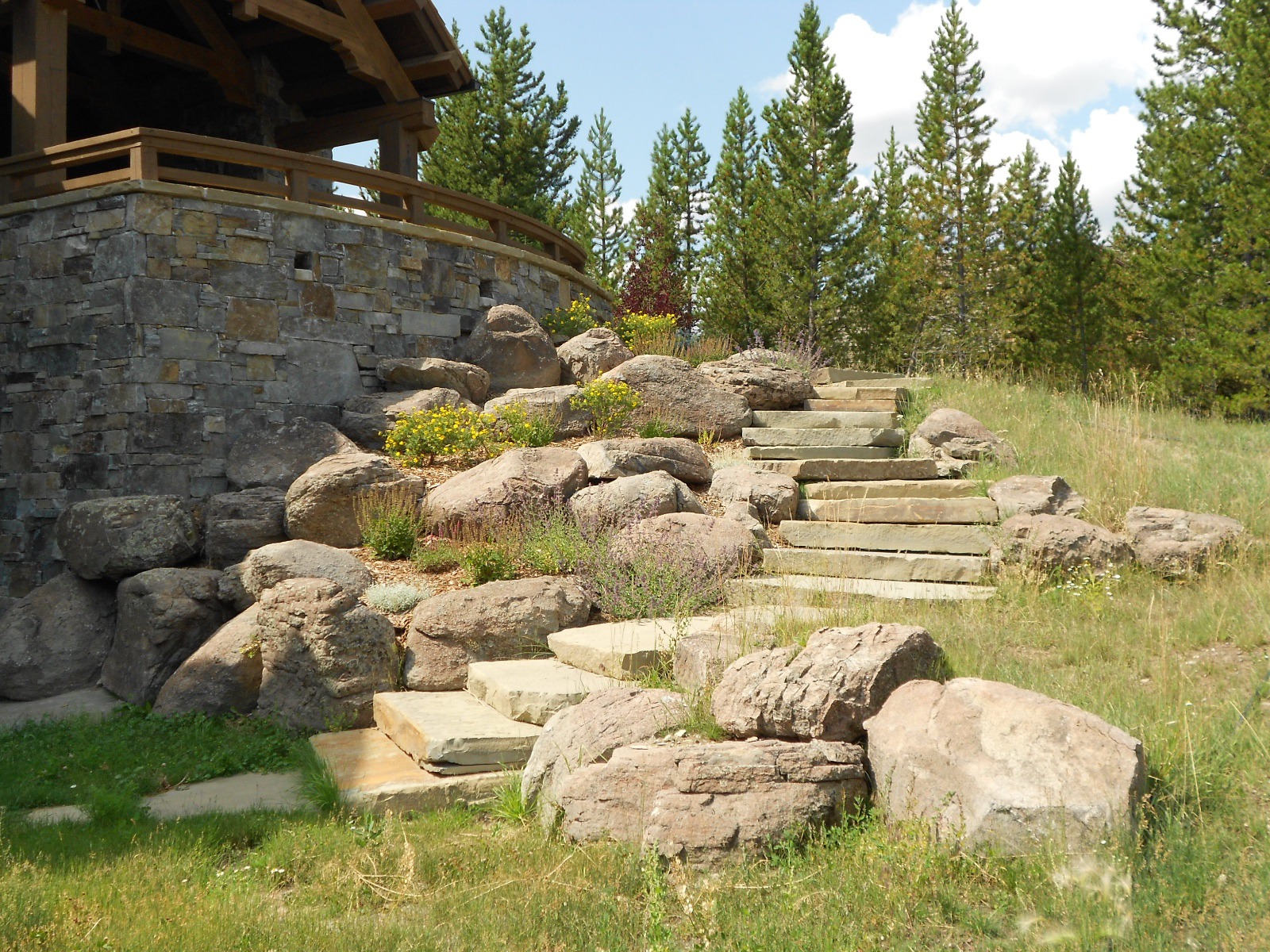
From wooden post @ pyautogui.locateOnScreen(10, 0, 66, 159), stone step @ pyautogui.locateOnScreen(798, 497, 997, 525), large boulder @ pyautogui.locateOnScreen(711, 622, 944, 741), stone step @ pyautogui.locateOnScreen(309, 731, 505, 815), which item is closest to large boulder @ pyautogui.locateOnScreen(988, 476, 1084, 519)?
stone step @ pyautogui.locateOnScreen(798, 497, 997, 525)

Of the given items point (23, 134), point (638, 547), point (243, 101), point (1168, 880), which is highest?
point (243, 101)

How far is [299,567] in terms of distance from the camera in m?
6.87

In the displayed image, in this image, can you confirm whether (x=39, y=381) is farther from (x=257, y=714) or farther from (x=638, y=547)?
(x=638, y=547)

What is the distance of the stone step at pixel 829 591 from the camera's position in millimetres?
5953

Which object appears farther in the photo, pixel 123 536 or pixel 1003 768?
pixel 123 536

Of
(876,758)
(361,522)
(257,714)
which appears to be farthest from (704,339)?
(876,758)

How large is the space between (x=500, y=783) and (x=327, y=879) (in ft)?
3.58

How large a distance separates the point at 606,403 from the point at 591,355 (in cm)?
154

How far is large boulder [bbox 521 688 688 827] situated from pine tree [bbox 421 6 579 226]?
19664 millimetres

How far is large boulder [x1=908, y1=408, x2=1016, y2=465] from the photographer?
8836 mm

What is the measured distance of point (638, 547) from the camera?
668 cm

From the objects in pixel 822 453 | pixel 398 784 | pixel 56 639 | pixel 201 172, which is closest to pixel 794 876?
pixel 398 784

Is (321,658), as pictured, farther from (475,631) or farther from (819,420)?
(819,420)

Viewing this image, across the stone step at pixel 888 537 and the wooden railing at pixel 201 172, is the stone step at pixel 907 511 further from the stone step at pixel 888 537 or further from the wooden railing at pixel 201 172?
the wooden railing at pixel 201 172
